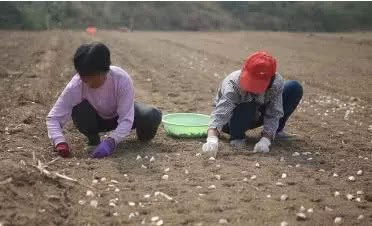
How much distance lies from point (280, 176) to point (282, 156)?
65 centimetres

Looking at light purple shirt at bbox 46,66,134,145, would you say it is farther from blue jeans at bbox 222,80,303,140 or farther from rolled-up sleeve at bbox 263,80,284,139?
rolled-up sleeve at bbox 263,80,284,139

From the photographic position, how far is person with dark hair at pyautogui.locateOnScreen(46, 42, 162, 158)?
4.69m

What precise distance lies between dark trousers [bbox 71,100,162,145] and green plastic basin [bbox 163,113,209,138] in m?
0.31

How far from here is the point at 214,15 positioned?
41.7 meters

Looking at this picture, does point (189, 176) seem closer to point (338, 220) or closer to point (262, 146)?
point (262, 146)

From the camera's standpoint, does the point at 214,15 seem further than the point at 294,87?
Yes

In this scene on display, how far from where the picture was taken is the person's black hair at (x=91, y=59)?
449 centimetres

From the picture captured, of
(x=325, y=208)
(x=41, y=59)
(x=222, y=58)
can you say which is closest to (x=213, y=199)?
(x=325, y=208)

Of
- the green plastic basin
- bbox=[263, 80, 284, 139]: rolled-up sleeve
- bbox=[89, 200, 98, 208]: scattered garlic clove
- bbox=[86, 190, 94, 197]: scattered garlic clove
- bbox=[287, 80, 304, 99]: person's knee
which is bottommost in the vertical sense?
the green plastic basin

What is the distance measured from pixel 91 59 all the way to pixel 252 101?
1786 mm

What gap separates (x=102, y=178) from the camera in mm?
4379

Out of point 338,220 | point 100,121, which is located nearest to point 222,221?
point 338,220

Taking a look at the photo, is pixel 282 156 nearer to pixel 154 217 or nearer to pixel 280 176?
pixel 280 176

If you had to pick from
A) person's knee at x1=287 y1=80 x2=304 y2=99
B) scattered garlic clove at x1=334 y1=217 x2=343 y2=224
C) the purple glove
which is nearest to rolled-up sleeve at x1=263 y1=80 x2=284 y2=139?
person's knee at x1=287 y1=80 x2=304 y2=99
